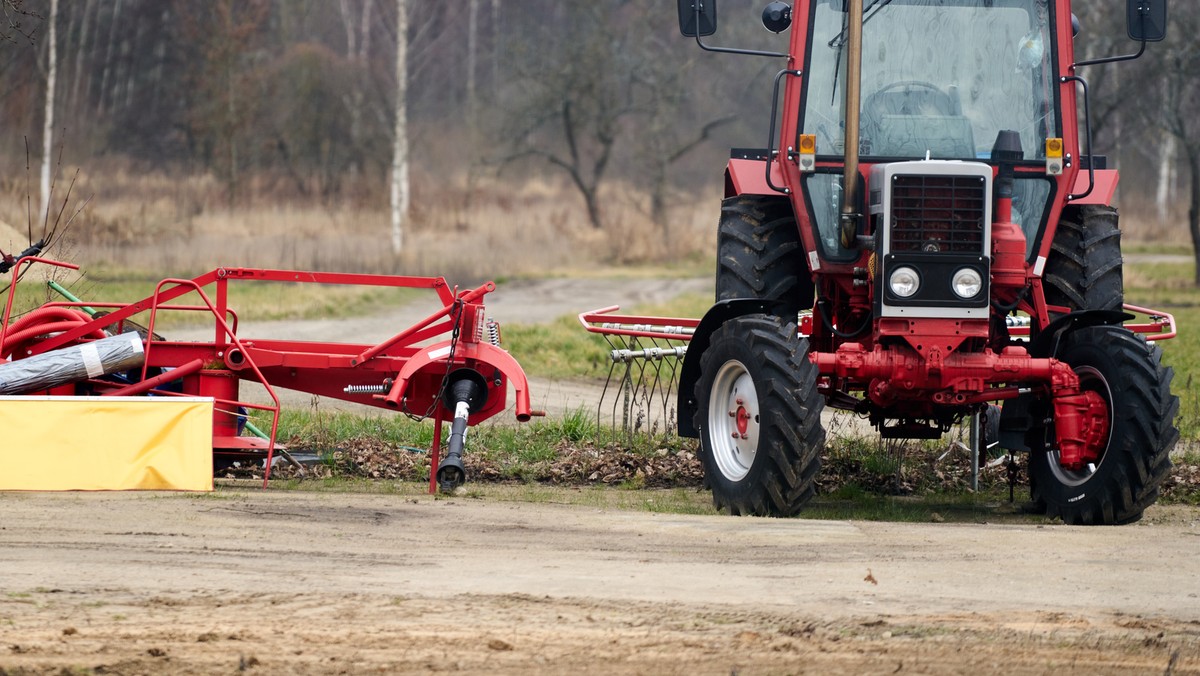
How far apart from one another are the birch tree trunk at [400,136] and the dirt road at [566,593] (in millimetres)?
21991

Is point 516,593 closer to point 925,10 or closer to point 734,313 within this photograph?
point 734,313

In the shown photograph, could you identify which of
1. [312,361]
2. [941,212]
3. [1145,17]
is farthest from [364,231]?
[941,212]

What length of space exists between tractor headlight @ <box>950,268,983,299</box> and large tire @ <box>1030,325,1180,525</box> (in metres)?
0.66

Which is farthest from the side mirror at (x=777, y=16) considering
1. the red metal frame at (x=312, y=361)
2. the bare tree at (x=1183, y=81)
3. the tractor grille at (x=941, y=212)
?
the bare tree at (x=1183, y=81)

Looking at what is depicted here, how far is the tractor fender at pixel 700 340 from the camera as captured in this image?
7652 mm

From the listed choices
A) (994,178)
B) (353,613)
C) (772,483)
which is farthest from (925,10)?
(353,613)

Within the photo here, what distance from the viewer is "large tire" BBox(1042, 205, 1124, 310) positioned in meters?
8.11

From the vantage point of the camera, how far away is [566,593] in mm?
5234

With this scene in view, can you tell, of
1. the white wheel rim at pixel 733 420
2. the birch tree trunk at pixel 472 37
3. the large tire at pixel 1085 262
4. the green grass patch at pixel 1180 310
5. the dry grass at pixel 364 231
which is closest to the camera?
the white wheel rim at pixel 733 420

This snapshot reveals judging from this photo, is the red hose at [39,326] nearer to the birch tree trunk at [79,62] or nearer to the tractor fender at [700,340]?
the tractor fender at [700,340]

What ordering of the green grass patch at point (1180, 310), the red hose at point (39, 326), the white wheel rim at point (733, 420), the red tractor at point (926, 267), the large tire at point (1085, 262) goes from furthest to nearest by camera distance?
the green grass patch at point (1180, 310), the red hose at point (39, 326), the large tire at point (1085, 262), the white wheel rim at point (733, 420), the red tractor at point (926, 267)

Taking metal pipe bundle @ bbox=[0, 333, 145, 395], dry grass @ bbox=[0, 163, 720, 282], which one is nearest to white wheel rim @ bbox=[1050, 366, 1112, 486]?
metal pipe bundle @ bbox=[0, 333, 145, 395]

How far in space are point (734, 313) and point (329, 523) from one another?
7.80 feet

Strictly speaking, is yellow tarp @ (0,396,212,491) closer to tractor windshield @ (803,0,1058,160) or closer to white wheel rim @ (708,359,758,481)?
white wheel rim @ (708,359,758,481)
